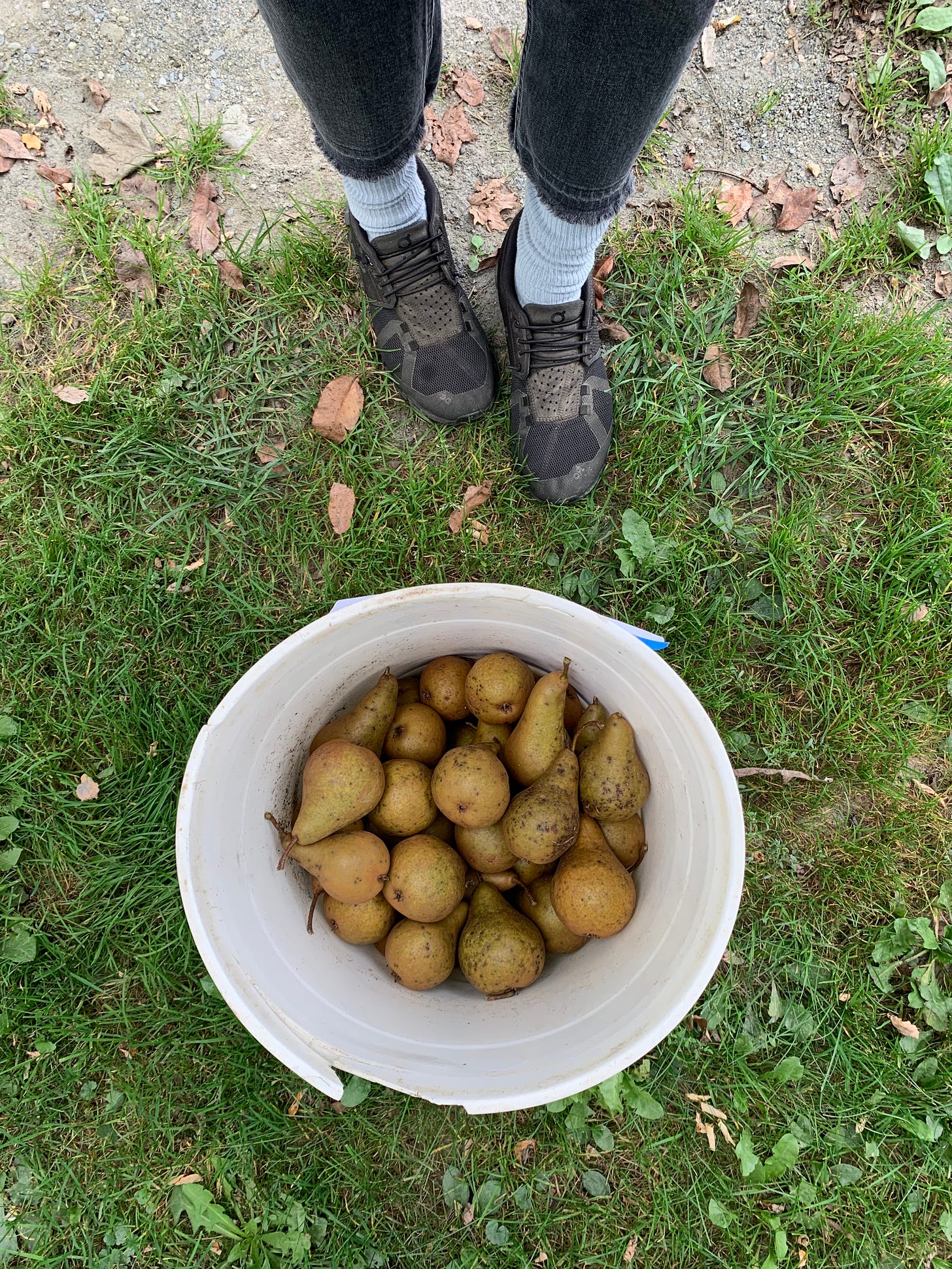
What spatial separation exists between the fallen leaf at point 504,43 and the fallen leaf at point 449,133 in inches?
11.3

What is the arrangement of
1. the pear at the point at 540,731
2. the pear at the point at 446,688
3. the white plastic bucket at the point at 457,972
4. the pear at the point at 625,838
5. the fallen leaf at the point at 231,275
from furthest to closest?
1. the fallen leaf at the point at 231,275
2. the pear at the point at 446,688
3. the pear at the point at 625,838
4. the pear at the point at 540,731
5. the white plastic bucket at the point at 457,972

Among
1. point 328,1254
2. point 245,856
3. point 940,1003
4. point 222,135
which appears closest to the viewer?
point 245,856

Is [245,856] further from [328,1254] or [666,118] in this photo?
[666,118]

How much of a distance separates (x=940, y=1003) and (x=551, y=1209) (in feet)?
5.19

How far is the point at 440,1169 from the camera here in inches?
109

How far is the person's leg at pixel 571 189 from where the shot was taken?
1.51 metres

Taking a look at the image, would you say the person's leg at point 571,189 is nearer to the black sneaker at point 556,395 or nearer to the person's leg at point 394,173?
the black sneaker at point 556,395

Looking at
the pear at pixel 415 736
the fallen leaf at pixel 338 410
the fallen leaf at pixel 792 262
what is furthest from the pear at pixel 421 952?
the fallen leaf at pixel 792 262

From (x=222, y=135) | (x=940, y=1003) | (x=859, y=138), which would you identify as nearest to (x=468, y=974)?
(x=940, y=1003)

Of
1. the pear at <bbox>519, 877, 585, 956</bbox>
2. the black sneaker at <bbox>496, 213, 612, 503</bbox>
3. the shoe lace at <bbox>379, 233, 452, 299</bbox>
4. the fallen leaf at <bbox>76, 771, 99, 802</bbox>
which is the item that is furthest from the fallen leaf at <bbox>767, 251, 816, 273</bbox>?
the fallen leaf at <bbox>76, 771, 99, 802</bbox>

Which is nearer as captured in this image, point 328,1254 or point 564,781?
point 564,781

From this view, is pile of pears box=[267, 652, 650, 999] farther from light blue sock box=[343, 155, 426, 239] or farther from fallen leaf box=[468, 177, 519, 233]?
fallen leaf box=[468, 177, 519, 233]

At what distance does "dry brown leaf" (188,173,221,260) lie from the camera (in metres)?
3.08

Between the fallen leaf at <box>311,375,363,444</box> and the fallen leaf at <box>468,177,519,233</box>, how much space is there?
0.84 m
